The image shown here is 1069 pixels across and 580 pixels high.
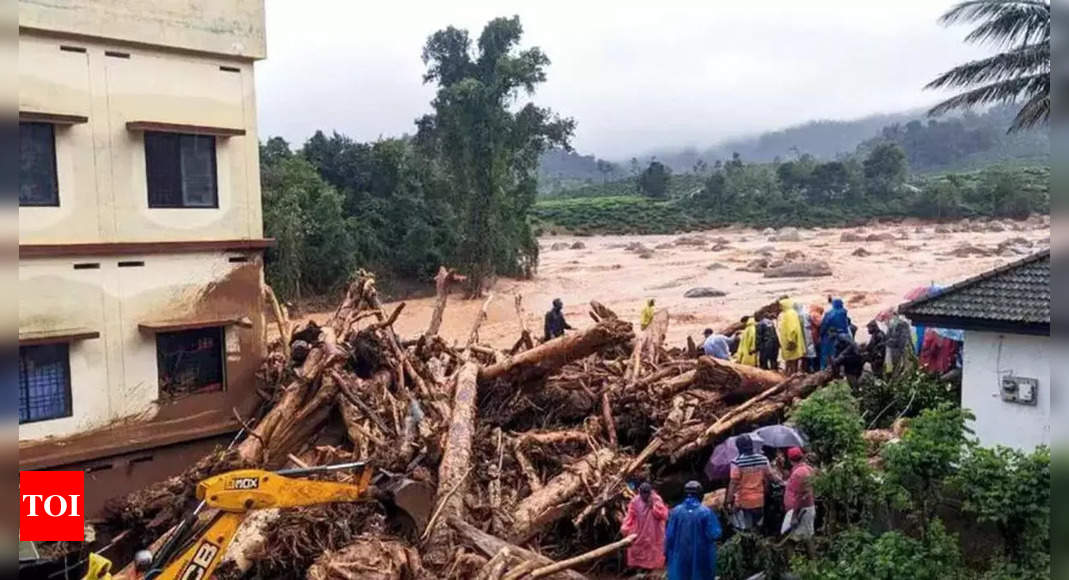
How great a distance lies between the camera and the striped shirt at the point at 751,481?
31.2 ft

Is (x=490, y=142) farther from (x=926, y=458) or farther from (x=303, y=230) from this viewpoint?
(x=926, y=458)

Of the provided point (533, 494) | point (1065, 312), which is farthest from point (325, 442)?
point (1065, 312)

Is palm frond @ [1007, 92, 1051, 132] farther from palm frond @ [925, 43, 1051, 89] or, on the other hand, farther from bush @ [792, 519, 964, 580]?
bush @ [792, 519, 964, 580]

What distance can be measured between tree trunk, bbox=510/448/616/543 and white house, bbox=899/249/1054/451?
14.4ft

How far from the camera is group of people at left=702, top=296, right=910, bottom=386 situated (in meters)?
14.4

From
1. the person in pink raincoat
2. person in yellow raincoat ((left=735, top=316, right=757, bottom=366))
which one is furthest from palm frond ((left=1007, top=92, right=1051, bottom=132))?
the person in pink raincoat

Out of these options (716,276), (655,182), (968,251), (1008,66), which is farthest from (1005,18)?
(655,182)

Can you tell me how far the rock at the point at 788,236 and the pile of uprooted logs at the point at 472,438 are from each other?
5828cm

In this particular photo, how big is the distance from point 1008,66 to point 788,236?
176 ft

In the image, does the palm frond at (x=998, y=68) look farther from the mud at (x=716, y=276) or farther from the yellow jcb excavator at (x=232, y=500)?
the yellow jcb excavator at (x=232, y=500)

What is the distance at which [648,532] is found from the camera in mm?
9711

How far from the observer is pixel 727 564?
945cm

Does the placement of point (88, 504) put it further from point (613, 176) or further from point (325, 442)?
point (613, 176)

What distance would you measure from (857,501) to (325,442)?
8.02 metres
